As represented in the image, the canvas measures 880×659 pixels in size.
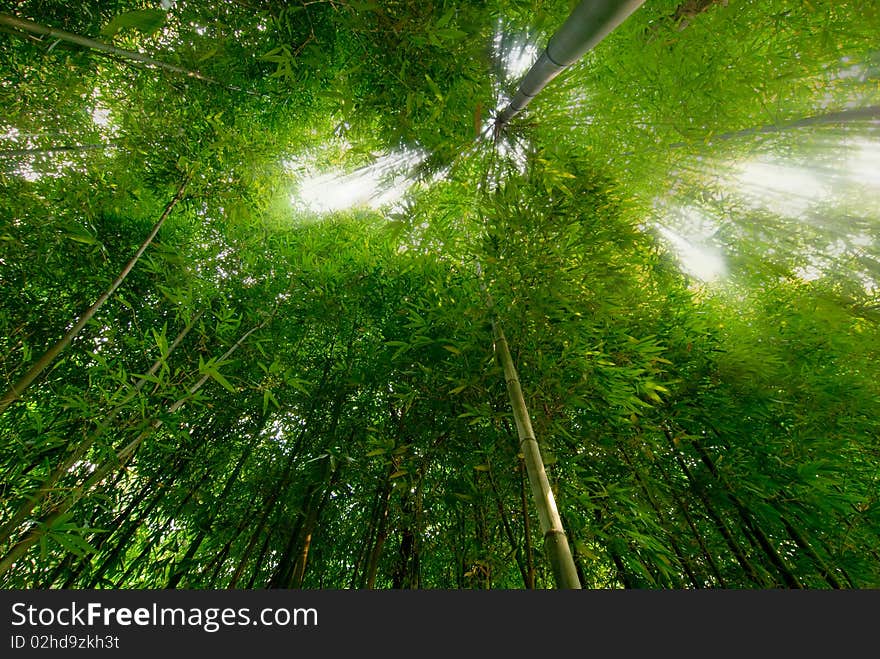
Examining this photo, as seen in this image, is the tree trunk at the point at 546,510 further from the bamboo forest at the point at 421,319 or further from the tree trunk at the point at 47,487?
the tree trunk at the point at 47,487

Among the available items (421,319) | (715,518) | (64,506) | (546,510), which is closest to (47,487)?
(64,506)

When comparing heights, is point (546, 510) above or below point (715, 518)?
below

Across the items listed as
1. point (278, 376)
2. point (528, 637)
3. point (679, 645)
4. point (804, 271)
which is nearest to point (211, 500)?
point (278, 376)

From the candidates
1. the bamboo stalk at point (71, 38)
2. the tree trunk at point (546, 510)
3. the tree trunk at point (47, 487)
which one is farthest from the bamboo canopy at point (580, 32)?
the tree trunk at point (47, 487)

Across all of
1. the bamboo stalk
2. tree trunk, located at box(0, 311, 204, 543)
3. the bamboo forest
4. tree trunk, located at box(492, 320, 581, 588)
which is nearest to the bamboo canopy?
the bamboo forest

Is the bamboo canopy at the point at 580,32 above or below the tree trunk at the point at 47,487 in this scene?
above

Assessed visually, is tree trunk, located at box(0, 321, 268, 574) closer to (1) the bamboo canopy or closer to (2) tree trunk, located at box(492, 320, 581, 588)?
(2) tree trunk, located at box(492, 320, 581, 588)

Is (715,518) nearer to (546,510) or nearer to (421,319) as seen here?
(546,510)

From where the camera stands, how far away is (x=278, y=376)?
96.0 inches

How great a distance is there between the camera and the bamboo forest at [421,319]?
80.0 inches

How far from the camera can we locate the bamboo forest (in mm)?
2033

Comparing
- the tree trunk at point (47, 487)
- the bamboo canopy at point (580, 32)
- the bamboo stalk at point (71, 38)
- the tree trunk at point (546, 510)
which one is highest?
the bamboo stalk at point (71, 38)

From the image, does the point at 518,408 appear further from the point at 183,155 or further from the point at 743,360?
the point at 183,155

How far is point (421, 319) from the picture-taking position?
2.37 meters
